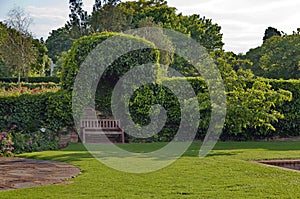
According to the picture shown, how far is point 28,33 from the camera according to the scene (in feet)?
120

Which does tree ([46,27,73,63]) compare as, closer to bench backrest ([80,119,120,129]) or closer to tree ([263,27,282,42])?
tree ([263,27,282,42])

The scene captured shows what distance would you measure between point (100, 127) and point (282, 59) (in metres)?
22.7

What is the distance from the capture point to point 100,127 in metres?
15.9

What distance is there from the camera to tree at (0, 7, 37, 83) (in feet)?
117

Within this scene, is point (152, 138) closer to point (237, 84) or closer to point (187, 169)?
point (237, 84)

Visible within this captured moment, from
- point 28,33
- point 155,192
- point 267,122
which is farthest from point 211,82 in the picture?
point 28,33

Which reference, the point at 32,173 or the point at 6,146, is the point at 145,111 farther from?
the point at 32,173

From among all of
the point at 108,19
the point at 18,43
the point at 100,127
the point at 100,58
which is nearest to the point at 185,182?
the point at 100,127

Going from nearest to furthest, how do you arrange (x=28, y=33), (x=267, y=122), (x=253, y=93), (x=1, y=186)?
(x=1, y=186) < (x=253, y=93) < (x=267, y=122) < (x=28, y=33)

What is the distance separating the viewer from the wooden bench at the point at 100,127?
50.7 feet

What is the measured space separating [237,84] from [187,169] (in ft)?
22.3

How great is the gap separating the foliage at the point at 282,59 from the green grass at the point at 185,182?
25.2m

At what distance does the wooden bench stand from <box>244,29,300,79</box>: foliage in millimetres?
20441

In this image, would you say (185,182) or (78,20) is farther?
(78,20)
